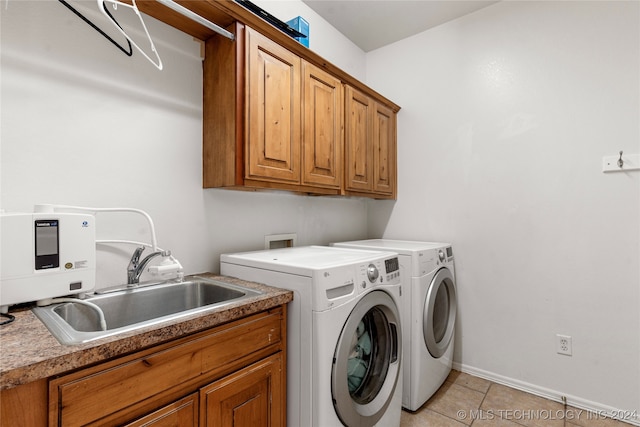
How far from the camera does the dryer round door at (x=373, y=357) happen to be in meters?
1.43

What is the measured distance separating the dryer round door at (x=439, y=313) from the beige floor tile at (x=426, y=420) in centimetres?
32

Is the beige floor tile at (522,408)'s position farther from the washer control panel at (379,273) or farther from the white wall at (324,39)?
the white wall at (324,39)

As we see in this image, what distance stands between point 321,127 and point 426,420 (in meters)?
1.82

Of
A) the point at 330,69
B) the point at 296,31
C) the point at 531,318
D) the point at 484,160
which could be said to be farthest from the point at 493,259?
the point at 296,31

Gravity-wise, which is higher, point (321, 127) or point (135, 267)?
point (321, 127)

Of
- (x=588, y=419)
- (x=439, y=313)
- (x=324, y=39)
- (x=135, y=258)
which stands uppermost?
(x=324, y=39)

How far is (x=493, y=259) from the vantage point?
2250 mm

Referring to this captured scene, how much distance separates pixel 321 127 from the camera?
6.39 ft

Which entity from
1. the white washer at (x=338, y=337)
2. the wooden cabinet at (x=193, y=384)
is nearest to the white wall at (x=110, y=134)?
the white washer at (x=338, y=337)

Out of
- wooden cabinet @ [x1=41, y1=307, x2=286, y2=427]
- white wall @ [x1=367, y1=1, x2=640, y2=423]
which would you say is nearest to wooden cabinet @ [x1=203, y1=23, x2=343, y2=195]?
wooden cabinet @ [x1=41, y1=307, x2=286, y2=427]

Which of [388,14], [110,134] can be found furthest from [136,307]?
[388,14]

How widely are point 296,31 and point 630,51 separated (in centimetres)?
191

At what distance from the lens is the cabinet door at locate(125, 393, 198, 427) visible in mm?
867

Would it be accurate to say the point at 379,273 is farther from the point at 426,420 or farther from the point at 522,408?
the point at 522,408
